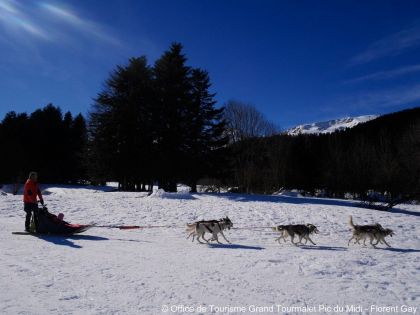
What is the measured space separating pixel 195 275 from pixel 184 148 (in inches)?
988

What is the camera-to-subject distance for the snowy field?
19.5 feet

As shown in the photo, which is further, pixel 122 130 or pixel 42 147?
pixel 42 147

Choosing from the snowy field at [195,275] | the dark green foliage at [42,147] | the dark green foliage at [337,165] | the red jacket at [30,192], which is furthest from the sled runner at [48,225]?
the dark green foliage at [42,147]

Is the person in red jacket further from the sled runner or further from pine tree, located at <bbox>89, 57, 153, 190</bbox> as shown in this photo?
pine tree, located at <bbox>89, 57, 153, 190</bbox>

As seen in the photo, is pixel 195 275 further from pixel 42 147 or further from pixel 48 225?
pixel 42 147

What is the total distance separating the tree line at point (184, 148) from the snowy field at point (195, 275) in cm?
1744

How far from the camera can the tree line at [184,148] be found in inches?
1268

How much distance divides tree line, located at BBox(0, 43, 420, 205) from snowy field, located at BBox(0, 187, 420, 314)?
17438 millimetres

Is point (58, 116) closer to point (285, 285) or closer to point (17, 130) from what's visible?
point (17, 130)

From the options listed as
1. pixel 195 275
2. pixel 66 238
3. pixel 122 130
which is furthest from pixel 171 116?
pixel 195 275

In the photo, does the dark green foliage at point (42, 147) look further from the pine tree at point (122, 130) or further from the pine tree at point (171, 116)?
the pine tree at point (171, 116)

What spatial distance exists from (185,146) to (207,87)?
6127 mm

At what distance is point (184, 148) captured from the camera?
1283 inches

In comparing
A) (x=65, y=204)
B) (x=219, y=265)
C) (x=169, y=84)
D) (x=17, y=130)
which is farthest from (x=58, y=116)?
(x=219, y=265)
